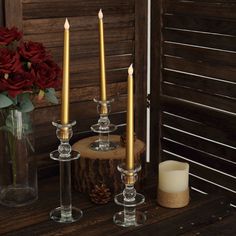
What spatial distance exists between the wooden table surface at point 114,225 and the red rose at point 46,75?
0.30 meters

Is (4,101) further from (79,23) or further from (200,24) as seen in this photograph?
(200,24)

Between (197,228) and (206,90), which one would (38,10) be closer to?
(206,90)

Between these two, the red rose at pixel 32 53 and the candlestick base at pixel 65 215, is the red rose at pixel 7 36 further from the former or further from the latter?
the candlestick base at pixel 65 215

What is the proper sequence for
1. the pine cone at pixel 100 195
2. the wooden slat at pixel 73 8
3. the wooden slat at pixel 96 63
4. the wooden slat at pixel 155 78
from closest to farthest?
the pine cone at pixel 100 195 → the wooden slat at pixel 73 8 → the wooden slat at pixel 96 63 → the wooden slat at pixel 155 78

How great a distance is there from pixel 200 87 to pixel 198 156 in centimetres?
21

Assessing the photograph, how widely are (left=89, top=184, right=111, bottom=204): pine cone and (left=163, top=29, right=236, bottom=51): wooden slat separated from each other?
49 cm

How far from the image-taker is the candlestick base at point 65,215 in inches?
48.0

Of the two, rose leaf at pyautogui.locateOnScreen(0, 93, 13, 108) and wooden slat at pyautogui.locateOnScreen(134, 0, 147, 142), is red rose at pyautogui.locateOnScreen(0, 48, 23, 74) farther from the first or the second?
wooden slat at pyautogui.locateOnScreen(134, 0, 147, 142)

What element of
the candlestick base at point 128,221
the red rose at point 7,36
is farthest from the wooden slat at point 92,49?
the candlestick base at point 128,221

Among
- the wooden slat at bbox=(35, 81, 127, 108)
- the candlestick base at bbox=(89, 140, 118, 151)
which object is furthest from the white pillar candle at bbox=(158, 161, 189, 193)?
the wooden slat at bbox=(35, 81, 127, 108)

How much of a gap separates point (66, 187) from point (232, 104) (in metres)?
0.52

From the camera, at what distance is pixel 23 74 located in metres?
1.17

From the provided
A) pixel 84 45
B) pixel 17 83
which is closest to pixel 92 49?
pixel 84 45

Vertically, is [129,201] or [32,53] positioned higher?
[32,53]
